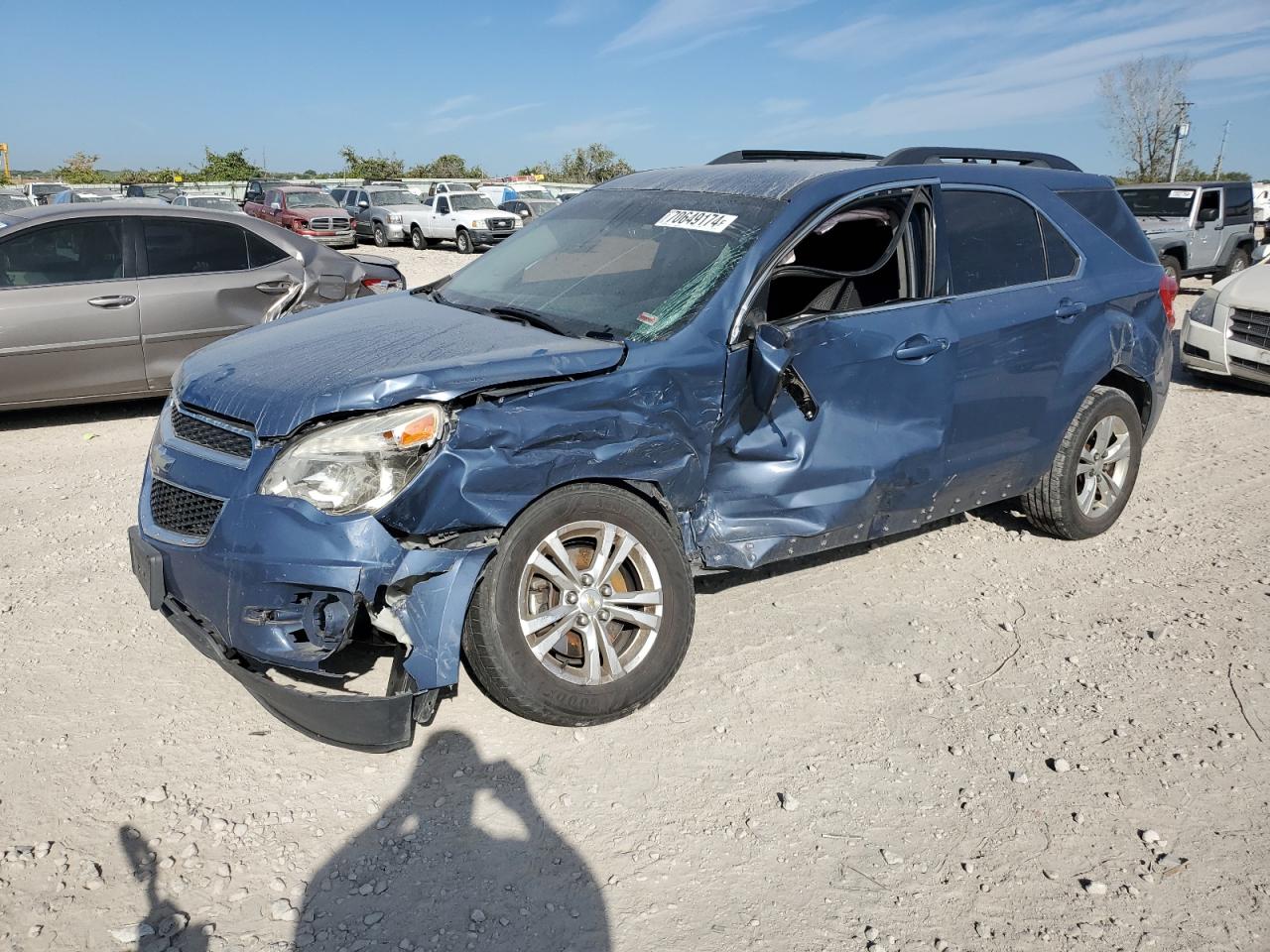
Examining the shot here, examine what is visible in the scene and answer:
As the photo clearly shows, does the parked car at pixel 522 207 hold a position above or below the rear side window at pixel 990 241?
above

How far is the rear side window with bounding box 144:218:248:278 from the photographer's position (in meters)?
7.10

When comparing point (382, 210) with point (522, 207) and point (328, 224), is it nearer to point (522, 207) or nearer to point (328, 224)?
point (328, 224)

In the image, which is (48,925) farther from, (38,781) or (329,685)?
(329,685)

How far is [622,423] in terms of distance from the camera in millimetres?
3266

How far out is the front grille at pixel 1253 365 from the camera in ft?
29.7

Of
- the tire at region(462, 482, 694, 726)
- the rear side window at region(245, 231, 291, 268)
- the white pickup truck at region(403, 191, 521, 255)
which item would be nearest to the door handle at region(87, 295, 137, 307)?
the rear side window at region(245, 231, 291, 268)

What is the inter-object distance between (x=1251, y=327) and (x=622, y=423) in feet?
27.6

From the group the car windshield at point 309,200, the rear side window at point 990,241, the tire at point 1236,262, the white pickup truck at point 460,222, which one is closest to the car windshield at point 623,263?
the rear side window at point 990,241

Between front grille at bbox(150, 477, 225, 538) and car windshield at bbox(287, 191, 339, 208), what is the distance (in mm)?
25307

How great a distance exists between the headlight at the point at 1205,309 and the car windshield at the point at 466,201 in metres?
19.7

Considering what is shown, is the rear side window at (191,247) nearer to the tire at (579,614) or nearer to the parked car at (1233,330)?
the tire at (579,614)

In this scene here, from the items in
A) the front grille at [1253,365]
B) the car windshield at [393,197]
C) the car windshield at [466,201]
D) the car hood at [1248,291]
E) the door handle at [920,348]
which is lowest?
the front grille at [1253,365]

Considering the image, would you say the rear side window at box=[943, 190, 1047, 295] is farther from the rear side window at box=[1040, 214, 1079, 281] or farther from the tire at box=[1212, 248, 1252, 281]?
the tire at box=[1212, 248, 1252, 281]

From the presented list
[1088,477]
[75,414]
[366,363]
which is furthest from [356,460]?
[75,414]
